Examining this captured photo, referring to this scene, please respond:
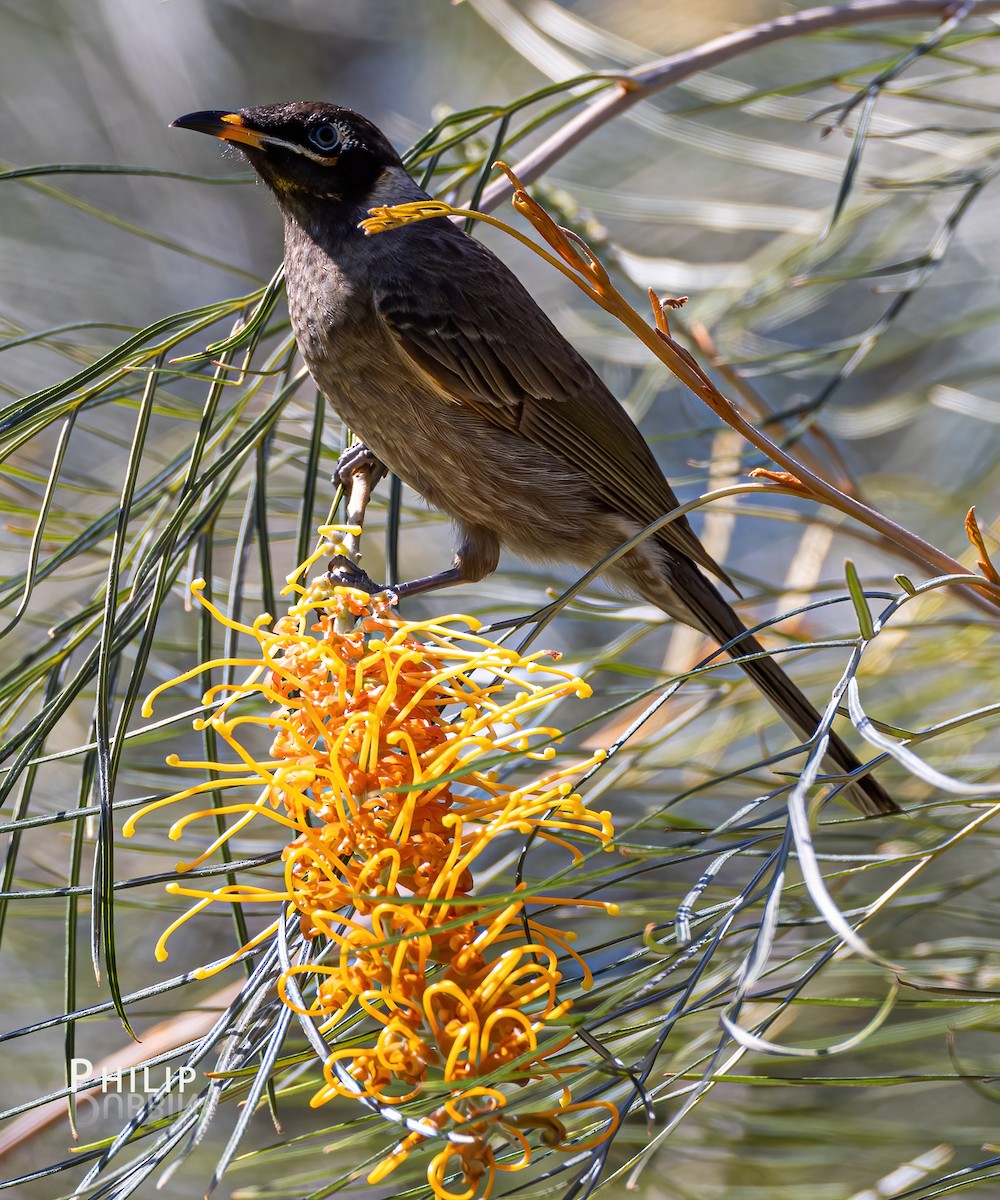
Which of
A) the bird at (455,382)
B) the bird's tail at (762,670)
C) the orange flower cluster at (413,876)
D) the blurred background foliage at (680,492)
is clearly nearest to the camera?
the orange flower cluster at (413,876)

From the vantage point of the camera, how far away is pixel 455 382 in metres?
2.50

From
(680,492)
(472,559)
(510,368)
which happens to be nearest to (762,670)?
(472,559)

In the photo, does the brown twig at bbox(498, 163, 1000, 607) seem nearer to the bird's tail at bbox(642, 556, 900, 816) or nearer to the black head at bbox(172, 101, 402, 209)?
the bird's tail at bbox(642, 556, 900, 816)

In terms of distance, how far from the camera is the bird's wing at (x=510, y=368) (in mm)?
2488

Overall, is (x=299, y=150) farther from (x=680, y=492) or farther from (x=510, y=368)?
(x=680, y=492)

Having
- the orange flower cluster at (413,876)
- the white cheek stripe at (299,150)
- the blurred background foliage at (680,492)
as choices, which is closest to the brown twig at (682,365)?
the blurred background foliage at (680,492)

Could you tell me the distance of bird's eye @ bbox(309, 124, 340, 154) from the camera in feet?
8.34

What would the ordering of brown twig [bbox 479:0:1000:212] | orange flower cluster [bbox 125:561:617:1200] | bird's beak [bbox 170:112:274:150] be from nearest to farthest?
orange flower cluster [bbox 125:561:617:1200] < brown twig [bbox 479:0:1000:212] < bird's beak [bbox 170:112:274:150]

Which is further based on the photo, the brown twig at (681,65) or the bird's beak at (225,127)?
the bird's beak at (225,127)

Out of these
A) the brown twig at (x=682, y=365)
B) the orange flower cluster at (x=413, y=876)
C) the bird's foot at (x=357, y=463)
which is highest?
the bird's foot at (x=357, y=463)

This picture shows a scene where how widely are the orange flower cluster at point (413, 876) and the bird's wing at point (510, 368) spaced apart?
4.34ft

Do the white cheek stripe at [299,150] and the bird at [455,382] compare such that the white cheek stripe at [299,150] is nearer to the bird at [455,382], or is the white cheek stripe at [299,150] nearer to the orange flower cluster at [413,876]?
the bird at [455,382]

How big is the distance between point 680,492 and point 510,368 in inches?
135

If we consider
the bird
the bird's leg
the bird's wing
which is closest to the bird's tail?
the bird
